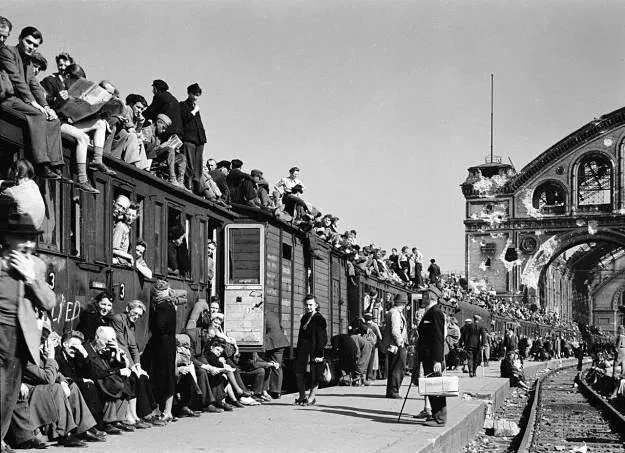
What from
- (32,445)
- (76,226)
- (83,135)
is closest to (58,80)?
(83,135)

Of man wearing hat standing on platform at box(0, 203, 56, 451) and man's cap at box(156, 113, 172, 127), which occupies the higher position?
man's cap at box(156, 113, 172, 127)

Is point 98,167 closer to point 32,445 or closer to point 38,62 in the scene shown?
point 38,62

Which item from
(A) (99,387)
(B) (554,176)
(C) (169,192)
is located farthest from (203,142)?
(B) (554,176)

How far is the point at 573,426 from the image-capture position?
17016mm

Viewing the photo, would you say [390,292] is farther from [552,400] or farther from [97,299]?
[97,299]

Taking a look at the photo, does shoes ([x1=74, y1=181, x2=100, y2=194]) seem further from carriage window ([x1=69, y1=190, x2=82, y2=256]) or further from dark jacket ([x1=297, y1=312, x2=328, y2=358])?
dark jacket ([x1=297, y1=312, x2=328, y2=358])

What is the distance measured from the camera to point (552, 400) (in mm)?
24141

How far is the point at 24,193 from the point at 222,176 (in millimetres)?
9526

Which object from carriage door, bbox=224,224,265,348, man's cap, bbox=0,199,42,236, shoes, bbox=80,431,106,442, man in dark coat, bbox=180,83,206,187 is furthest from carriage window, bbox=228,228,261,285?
man's cap, bbox=0,199,42,236

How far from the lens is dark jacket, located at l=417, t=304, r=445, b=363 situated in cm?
1203

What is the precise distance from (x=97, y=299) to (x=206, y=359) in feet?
9.87

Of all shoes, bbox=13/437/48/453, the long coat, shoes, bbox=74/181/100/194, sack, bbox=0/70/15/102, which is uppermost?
sack, bbox=0/70/15/102

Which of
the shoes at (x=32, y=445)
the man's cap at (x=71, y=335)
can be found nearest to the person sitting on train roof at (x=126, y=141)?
the man's cap at (x=71, y=335)

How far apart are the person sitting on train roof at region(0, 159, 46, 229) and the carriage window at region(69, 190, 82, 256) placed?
1.74m
